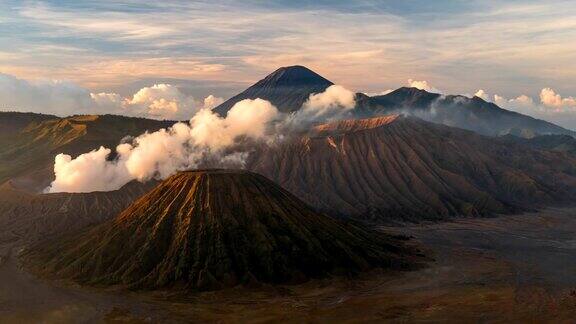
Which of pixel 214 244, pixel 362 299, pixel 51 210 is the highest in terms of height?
pixel 51 210

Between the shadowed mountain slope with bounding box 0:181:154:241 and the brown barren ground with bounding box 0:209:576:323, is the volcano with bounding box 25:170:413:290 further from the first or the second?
the shadowed mountain slope with bounding box 0:181:154:241

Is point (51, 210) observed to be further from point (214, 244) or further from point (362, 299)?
point (362, 299)

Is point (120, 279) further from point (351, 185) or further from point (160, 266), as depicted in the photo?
point (351, 185)

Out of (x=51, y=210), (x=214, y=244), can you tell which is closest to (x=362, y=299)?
(x=214, y=244)

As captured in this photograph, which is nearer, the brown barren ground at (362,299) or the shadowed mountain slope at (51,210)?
the brown barren ground at (362,299)

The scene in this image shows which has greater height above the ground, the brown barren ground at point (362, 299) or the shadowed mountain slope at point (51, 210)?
the shadowed mountain slope at point (51, 210)

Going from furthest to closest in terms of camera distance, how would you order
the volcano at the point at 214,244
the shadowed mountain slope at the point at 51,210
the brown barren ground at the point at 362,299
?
1. the shadowed mountain slope at the point at 51,210
2. the volcano at the point at 214,244
3. the brown barren ground at the point at 362,299

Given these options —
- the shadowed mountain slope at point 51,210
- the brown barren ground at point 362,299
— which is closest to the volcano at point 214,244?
the brown barren ground at point 362,299

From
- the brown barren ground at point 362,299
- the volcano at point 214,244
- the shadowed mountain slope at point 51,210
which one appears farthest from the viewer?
the shadowed mountain slope at point 51,210

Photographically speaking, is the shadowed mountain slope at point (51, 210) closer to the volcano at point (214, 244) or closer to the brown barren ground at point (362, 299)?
the volcano at point (214, 244)
